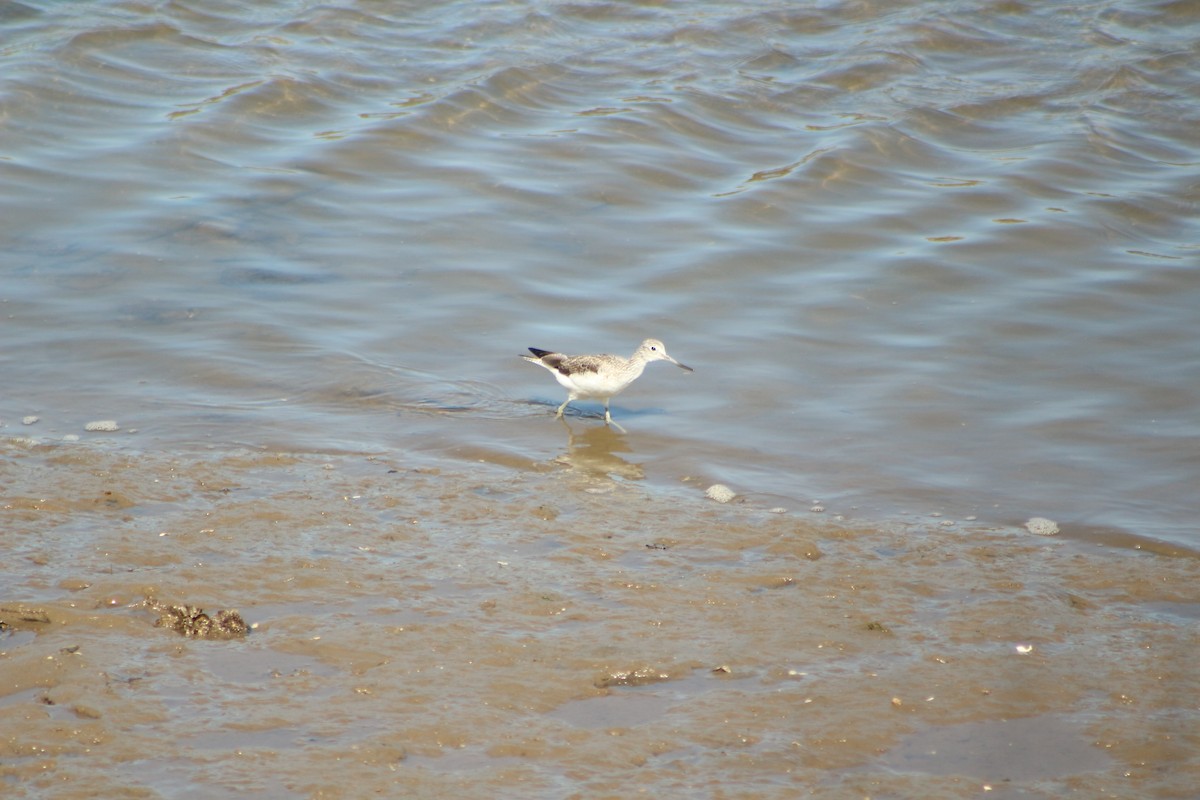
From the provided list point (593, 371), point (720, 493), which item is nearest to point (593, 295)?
point (593, 371)

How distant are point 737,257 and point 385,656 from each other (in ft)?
24.0

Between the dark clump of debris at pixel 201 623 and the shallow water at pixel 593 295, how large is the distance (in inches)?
3.4

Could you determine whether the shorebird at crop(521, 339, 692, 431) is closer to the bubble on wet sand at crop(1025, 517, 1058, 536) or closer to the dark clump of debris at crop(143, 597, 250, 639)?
the bubble on wet sand at crop(1025, 517, 1058, 536)

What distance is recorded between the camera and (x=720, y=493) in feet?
23.8

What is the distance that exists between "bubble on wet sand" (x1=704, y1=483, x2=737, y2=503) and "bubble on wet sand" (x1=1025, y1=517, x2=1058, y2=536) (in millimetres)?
1688

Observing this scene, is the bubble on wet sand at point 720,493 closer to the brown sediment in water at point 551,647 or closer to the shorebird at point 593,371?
the brown sediment in water at point 551,647

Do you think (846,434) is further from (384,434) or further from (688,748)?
(688,748)

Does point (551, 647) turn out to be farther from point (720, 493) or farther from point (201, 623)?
point (720, 493)

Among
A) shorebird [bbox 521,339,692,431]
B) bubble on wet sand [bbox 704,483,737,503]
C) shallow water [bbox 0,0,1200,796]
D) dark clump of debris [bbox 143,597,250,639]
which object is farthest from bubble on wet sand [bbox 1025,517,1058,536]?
dark clump of debris [bbox 143,597,250,639]

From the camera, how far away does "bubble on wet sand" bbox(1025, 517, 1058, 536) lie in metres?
6.93

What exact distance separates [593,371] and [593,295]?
243cm

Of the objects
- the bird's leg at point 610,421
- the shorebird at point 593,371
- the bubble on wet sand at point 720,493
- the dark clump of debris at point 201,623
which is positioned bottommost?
the bird's leg at point 610,421

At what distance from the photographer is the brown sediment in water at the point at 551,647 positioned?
172 inches

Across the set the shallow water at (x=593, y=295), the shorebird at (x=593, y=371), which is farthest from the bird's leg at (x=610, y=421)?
the shallow water at (x=593, y=295)
